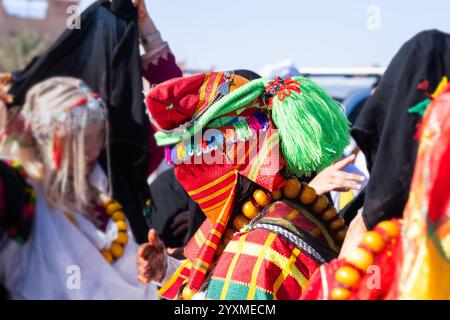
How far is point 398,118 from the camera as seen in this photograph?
1.29m

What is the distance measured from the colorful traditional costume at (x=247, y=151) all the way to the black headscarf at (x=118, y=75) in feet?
2.04

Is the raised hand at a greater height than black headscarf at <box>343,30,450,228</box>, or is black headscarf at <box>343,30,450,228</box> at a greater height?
black headscarf at <box>343,30,450,228</box>

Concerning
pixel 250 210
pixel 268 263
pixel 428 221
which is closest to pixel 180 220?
pixel 250 210

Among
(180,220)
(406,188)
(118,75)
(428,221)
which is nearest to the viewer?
(428,221)

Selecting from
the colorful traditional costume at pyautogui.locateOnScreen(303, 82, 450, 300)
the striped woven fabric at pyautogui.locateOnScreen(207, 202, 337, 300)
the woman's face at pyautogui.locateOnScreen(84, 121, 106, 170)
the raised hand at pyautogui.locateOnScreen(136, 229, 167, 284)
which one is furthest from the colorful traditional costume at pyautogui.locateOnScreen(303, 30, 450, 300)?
the woman's face at pyautogui.locateOnScreen(84, 121, 106, 170)

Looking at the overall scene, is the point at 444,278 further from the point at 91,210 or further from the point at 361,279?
the point at 91,210

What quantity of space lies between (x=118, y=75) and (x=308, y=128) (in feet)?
3.67

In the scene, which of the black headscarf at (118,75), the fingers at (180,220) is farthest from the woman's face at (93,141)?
the fingers at (180,220)

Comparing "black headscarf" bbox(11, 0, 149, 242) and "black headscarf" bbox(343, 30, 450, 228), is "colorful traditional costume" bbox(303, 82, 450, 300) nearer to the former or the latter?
"black headscarf" bbox(343, 30, 450, 228)

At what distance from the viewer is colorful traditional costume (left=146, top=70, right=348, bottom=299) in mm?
1947

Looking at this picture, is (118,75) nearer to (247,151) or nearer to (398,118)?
(247,151)

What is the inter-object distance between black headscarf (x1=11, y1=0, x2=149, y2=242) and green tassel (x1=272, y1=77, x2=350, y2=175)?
94 cm

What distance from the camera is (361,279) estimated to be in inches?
50.6

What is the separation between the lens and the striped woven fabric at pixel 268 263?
1710 millimetres
